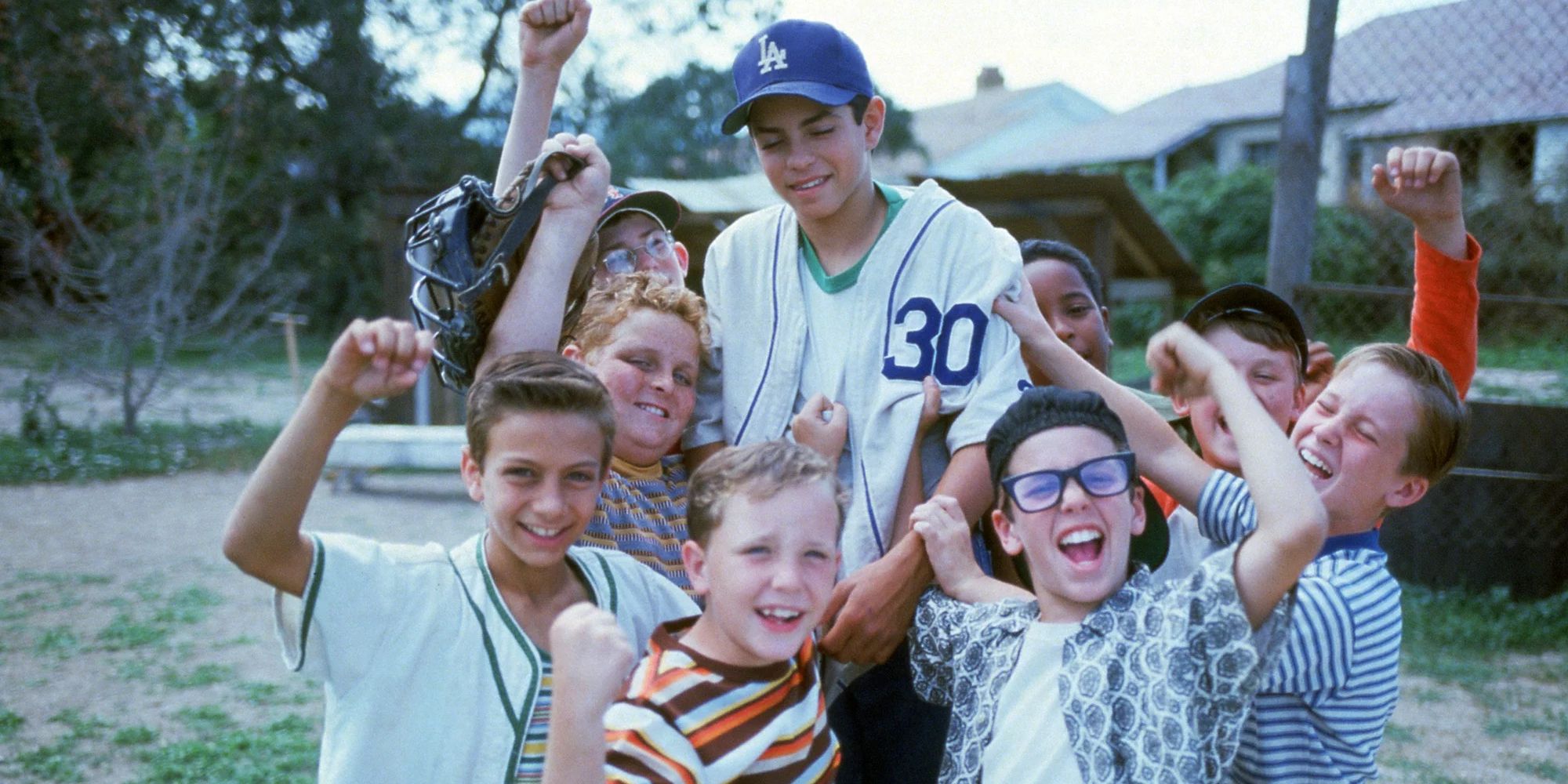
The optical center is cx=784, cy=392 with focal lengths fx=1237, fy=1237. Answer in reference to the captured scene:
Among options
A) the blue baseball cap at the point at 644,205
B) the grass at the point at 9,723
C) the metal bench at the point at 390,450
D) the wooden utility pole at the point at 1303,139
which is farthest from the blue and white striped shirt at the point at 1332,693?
the metal bench at the point at 390,450

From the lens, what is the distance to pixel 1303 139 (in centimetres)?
476

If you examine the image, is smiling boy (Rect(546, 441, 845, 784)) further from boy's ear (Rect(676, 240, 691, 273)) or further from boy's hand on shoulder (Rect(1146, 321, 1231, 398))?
boy's ear (Rect(676, 240, 691, 273))

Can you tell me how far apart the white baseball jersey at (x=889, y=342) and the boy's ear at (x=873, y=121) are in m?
0.12

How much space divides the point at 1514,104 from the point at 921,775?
542cm

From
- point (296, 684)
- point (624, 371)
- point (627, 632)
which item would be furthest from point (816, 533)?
point (296, 684)

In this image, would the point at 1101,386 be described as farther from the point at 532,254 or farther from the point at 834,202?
the point at 532,254

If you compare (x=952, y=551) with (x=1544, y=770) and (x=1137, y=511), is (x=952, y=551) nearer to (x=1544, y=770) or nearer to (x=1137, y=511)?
(x=1137, y=511)

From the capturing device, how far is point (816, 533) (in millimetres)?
1820

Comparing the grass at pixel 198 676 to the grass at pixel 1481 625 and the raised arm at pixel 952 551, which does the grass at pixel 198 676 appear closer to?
the raised arm at pixel 952 551

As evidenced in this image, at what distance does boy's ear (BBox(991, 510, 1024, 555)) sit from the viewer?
6.31ft

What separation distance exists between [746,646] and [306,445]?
662 mm

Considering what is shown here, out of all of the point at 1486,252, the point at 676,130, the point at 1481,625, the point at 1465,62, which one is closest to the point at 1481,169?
the point at 1486,252

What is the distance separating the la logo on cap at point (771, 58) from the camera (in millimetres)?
2199

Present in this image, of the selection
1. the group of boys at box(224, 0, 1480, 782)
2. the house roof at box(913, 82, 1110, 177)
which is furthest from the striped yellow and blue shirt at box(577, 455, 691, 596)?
the house roof at box(913, 82, 1110, 177)
